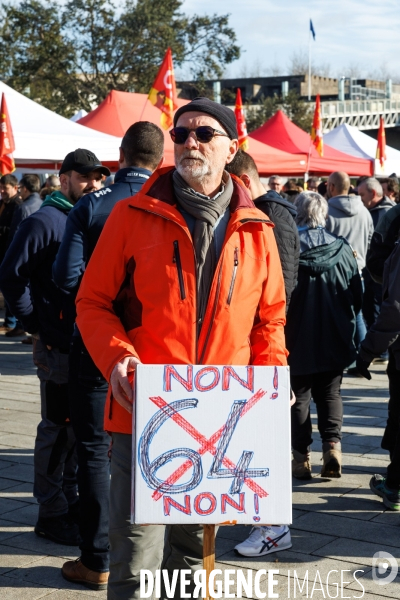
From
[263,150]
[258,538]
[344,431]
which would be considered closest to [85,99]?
[263,150]

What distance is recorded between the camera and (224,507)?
2.46m

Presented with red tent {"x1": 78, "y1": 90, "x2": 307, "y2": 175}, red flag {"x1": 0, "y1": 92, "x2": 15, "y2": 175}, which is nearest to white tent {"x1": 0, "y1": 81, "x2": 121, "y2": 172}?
red flag {"x1": 0, "y1": 92, "x2": 15, "y2": 175}

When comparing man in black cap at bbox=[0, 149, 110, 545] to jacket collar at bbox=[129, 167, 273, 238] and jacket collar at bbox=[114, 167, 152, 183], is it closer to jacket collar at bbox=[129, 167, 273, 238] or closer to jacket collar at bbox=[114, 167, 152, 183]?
jacket collar at bbox=[114, 167, 152, 183]

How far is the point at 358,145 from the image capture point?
66.8ft

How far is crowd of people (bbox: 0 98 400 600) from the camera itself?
2.79m

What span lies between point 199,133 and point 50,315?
1852 millimetres

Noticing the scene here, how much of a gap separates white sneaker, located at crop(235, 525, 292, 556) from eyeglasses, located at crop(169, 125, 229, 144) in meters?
2.24

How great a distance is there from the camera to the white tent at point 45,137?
10406 mm

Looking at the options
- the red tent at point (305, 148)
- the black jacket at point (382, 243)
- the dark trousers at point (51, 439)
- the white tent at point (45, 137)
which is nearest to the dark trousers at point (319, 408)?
the black jacket at point (382, 243)

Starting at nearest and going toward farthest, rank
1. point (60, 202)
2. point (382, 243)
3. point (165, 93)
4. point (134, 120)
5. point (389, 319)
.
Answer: point (60, 202) < point (389, 319) < point (382, 243) < point (165, 93) < point (134, 120)

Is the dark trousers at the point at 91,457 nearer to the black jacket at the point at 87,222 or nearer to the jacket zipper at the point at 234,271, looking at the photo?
the black jacket at the point at 87,222

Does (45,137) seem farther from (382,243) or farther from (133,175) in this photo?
(133,175)

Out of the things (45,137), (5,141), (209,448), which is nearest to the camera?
(209,448)

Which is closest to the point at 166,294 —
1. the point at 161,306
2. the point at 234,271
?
the point at 161,306
